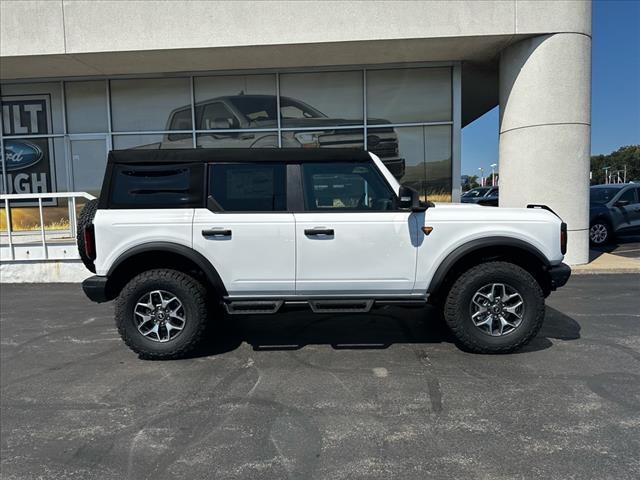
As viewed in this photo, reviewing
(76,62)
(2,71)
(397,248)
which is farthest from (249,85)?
(397,248)

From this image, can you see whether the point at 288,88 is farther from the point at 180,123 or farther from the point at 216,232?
the point at 216,232

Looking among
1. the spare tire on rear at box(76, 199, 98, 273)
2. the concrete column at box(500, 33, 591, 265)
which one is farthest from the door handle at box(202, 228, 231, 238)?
the concrete column at box(500, 33, 591, 265)

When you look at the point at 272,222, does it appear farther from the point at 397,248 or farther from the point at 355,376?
the point at 355,376

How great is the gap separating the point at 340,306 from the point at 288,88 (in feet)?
27.0

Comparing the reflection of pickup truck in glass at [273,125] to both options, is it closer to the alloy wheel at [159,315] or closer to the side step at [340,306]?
the side step at [340,306]

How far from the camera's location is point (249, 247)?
4430mm

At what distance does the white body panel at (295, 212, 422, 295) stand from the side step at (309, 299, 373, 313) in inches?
5.1

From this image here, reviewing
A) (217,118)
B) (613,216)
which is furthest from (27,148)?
(613,216)

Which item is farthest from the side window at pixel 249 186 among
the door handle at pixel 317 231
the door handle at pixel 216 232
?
the door handle at pixel 317 231

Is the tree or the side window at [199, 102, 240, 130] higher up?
the tree

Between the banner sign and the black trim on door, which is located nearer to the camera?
the black trim on door

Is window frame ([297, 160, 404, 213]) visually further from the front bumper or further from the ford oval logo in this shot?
the ford oval logo

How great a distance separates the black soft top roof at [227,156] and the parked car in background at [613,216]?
1014 centimetres

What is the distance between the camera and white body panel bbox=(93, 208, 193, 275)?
4.43 metres
